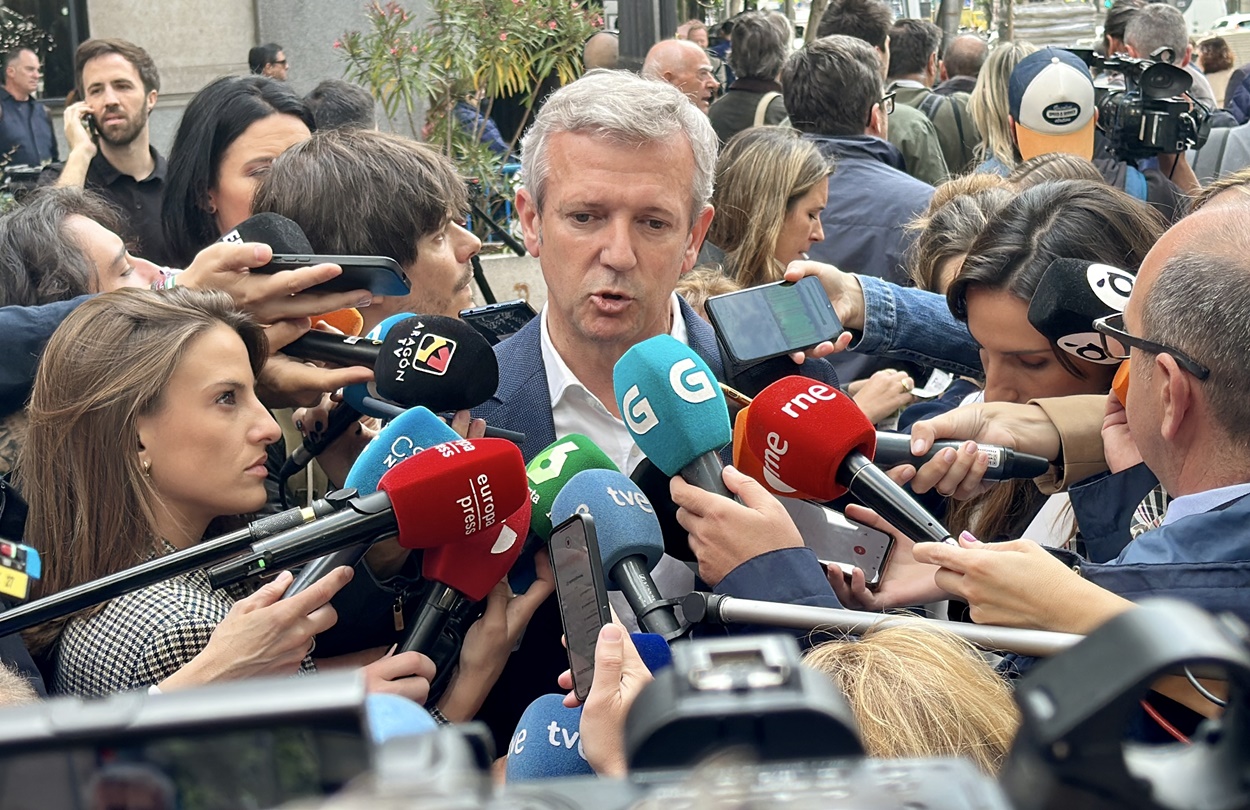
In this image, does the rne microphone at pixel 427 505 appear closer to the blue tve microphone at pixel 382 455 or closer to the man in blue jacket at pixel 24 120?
the blue tve microphone at pixel 382 455

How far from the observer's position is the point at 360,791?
0.51m

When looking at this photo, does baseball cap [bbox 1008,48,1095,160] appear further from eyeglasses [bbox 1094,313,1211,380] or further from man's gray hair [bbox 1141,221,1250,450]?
man's gray hair [bbox 1141,221,1250,450]

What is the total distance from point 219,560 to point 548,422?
88 cm

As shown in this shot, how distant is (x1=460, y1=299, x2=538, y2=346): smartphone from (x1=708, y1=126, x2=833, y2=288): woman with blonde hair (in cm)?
126

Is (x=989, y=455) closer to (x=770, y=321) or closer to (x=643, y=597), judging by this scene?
(x=770, y=321)

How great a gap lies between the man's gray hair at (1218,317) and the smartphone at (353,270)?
1.36 metres

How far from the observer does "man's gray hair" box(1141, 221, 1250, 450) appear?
5.68ft

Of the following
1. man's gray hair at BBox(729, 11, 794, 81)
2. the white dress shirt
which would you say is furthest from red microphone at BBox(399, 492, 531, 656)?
man's gray hair at BBox(729, 11, 794, 81)

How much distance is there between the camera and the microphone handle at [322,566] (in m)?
1.93

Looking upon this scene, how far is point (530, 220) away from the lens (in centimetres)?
250

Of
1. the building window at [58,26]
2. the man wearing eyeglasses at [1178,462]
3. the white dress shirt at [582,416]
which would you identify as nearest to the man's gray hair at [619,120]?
the white dress shirt at [582,416]

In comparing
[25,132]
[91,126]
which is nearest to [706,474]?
[91,126]

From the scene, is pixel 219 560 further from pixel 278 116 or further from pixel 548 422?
pixel 278 116

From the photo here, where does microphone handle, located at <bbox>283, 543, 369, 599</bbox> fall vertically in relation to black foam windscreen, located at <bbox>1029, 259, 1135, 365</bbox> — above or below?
below
